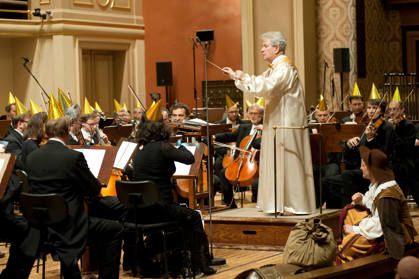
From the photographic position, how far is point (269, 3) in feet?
40.5

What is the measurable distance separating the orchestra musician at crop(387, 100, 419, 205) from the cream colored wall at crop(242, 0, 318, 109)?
4.58 meters

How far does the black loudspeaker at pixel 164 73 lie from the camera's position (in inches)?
600

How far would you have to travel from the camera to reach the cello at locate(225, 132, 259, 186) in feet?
24.5

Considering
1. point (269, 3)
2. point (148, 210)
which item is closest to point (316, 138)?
point (148, 210)

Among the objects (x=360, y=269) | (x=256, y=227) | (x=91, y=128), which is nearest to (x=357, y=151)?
(x=256, y=227)

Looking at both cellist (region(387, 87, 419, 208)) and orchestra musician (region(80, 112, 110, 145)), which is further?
orchestra musician (region(80, 112, 110, 145))

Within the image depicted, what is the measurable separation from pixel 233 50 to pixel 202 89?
115 centimetres

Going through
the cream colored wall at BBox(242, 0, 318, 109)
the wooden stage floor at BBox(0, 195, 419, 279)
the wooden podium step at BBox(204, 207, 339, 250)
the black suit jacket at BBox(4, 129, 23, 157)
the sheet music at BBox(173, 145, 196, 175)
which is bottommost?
the wooden stage floor at BBox(0, 195, 419, 279)

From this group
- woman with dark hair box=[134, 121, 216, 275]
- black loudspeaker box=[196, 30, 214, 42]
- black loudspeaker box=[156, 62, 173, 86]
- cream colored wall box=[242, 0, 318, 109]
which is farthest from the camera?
black loudspeaker box=[156, 62, 173, 86]

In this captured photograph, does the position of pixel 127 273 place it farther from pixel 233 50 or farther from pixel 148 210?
pixel 233 50

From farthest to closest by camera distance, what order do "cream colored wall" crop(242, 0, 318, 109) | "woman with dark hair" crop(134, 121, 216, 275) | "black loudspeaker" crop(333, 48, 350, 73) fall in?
"cream colored wall" crop(242, 0, 318, 109) < "black loudspeaker" crop(333, 48, 350, 73) < "woman with dark hair" crop(134, 121, 216, 275)

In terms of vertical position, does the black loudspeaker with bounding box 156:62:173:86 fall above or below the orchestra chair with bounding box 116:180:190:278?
above

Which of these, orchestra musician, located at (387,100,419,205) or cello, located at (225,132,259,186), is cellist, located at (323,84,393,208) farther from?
cello, located at (225,132,259,186)

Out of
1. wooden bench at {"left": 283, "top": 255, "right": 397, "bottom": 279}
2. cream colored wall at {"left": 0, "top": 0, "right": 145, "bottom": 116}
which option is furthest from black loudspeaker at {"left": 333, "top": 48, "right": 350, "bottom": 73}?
wooden bench at {"left": 283, "top": 255, "right": 397, "bottom": 279}
